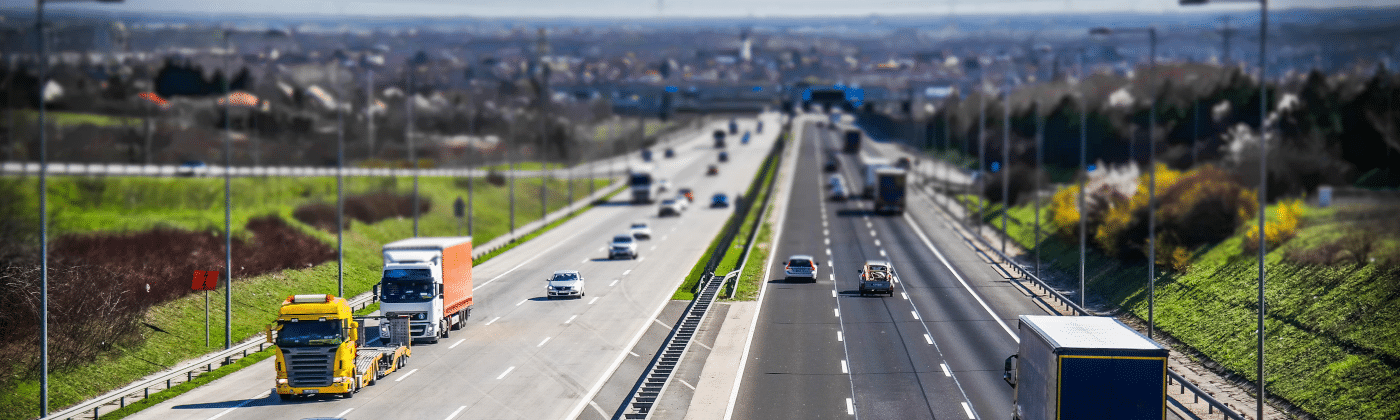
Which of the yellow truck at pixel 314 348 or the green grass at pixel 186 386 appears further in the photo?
the yellow truck at pixel 314 348

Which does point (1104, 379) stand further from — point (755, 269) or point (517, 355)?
point (755, 269)

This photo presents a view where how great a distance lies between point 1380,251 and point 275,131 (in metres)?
145

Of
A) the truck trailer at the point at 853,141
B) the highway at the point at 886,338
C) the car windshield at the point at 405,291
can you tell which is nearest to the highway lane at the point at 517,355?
the car windshield at the point at 405,291

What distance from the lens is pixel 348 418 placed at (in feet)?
101

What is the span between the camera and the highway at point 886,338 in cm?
3259

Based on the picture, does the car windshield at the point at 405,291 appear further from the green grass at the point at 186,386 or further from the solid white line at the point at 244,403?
the solid white line at the point at 244,403

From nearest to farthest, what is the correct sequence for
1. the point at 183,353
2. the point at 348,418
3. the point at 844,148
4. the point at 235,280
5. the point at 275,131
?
the point at 348,418, the point at 183,353, the point at 235,280, the point at 275,131, the point at 844,148

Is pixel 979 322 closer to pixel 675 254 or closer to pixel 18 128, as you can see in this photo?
pixel 675 254

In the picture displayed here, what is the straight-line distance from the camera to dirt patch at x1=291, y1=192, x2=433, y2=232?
91562mm

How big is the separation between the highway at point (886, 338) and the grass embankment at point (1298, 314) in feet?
19.4

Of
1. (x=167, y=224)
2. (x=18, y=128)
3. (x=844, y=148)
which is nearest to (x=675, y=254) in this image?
(x=167, y=224)

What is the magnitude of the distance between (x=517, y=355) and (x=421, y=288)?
4311mm

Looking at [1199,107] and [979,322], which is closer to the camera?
[979,322]

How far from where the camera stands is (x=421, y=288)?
142 feet
